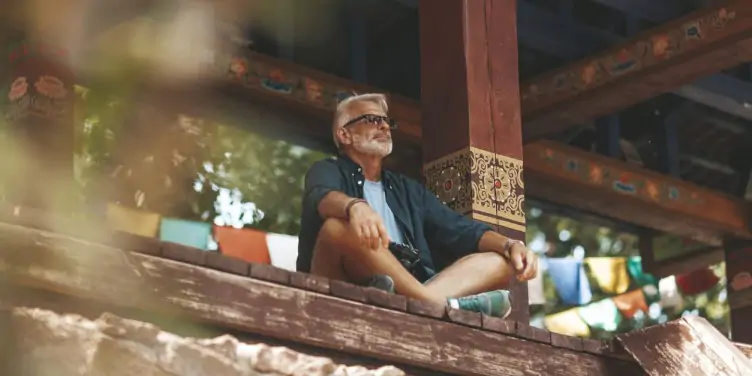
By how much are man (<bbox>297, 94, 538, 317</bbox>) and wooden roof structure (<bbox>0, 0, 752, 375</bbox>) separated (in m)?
0.34

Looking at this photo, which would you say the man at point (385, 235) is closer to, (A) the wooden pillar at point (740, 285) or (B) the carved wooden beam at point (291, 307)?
(B) the carved wooden beam at point (291, 307)

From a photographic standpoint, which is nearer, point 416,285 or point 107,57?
point 107,57

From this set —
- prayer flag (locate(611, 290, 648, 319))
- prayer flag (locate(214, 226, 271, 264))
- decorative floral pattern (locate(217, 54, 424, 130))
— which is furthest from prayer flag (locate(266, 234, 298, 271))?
prayer flag (locate(611, 290, 648, 319))

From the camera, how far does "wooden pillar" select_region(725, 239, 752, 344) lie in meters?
8.76

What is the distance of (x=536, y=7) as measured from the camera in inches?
289

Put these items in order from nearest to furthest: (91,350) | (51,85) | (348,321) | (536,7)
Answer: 1. (91,350)
2. (348,321)
3. (51,85)
4. (536,7)

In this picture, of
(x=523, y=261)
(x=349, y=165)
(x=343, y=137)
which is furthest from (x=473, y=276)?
(x=343, y=137)

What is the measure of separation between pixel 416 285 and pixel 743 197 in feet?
18.6

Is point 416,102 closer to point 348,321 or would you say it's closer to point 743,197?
point 743,197

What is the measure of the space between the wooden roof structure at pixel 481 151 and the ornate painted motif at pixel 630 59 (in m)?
0.01

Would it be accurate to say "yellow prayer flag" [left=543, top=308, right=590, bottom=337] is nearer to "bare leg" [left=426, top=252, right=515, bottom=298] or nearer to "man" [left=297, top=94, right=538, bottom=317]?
"man" [left=297, top=94, right=538, bottom=317]

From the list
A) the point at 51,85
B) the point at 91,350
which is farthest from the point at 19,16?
the point at 51,85

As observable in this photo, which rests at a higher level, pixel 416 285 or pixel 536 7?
pixel 536 7

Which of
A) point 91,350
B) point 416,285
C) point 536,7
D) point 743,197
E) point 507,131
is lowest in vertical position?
point 91,350
